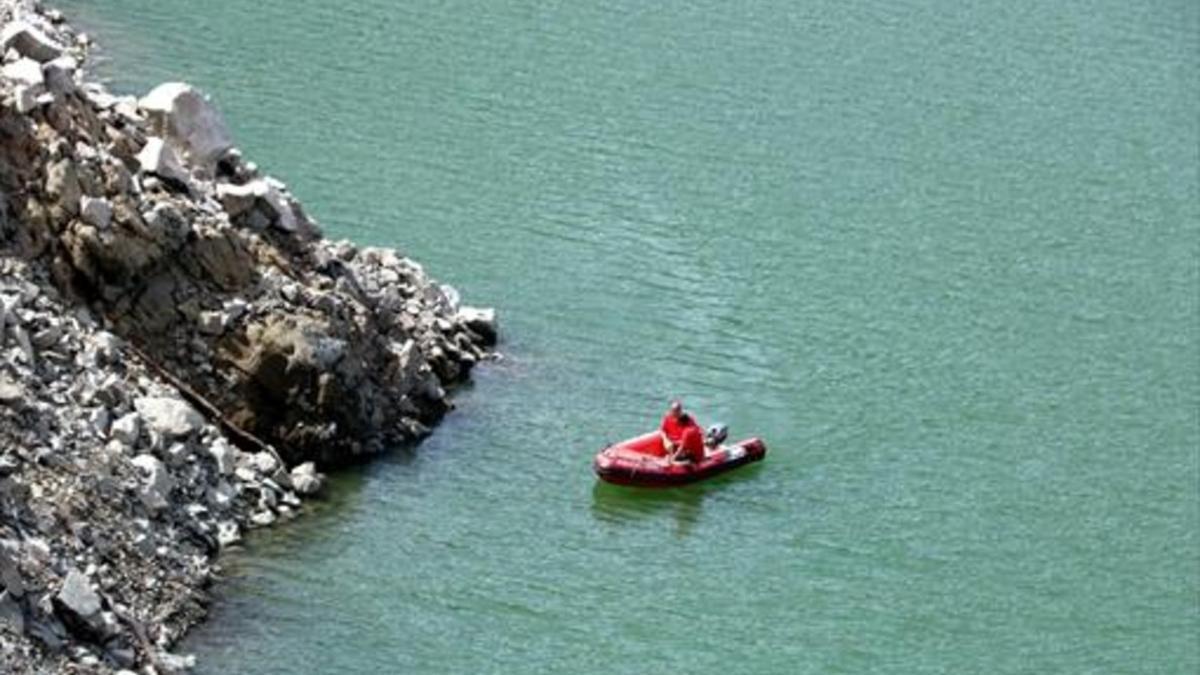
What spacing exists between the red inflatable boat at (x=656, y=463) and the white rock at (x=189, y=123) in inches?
282

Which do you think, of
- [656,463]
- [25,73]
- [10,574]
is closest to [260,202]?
[25,73]

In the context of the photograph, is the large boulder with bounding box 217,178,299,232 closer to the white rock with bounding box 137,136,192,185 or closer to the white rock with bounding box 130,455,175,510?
the white rock with bounding box 137,136,192,185

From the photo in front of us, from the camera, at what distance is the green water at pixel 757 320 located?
3111 centimetres

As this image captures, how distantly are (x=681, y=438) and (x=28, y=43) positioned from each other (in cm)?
1108

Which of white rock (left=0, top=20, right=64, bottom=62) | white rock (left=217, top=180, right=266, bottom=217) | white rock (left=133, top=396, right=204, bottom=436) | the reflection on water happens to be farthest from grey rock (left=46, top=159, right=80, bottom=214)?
the reflection on water

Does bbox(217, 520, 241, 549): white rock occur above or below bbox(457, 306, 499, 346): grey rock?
below

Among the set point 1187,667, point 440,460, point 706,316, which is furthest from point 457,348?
point 1187,667

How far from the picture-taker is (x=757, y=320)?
42031 millimetres

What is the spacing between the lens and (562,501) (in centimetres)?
3366

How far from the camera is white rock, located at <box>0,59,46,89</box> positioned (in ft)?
99.5

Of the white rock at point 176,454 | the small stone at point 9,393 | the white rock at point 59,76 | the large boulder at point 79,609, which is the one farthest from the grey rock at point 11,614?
the white rock at point 59,76

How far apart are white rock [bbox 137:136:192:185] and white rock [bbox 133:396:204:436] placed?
351 centimetres

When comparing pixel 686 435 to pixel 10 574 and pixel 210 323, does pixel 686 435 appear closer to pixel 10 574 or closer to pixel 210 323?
pixel 210 323

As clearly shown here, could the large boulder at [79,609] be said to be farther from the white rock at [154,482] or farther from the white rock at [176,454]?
the white rock at [176,454]
